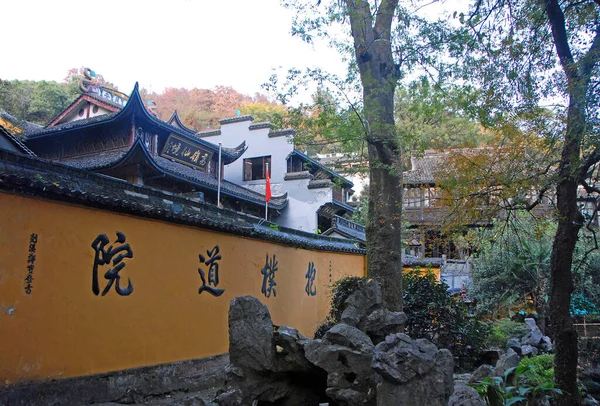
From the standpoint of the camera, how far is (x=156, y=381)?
6574 millimetres

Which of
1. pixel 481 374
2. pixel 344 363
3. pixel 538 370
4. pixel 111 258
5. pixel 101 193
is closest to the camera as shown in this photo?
pixel 344 363

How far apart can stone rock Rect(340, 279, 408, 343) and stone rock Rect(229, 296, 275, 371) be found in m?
1.08

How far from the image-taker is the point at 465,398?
3.66 meters

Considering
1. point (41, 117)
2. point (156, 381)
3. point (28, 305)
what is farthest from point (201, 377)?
point (41, 117)

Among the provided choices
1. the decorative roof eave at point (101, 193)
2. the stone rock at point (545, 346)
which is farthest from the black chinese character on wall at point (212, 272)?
the stone rock at point (545, 346)

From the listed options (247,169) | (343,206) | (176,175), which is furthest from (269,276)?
(247,169)

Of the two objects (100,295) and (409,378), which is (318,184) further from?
(409,378)

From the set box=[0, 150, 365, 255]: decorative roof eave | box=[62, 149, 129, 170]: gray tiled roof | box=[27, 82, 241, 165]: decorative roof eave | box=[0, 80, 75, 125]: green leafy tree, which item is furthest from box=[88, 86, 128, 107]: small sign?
box=[0, 150, 365, 255]: decorative roof eave

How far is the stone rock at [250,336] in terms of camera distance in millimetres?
4434

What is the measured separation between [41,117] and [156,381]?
30.9 meters

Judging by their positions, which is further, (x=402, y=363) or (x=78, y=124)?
(x=78, y=124)

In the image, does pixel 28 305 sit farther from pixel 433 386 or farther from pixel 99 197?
pixel 433 386

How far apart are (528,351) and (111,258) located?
7.14 meters

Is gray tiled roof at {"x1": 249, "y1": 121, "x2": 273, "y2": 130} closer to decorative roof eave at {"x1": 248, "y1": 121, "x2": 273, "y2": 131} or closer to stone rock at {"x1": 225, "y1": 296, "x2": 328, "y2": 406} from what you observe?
decorative roof eave at {"x1": 248, "y1": 121, "x2": 273, "y2": 131}
